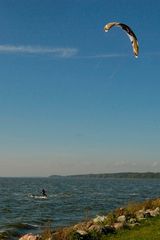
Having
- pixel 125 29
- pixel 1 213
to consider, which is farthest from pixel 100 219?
pixel 1 213

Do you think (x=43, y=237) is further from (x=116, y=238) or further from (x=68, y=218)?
(x=68, y=218)

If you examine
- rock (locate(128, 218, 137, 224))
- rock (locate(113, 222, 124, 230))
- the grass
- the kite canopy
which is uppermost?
the kite canopy

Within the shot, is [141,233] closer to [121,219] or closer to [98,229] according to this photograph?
[98,229]

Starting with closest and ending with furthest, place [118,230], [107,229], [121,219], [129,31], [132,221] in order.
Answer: [129,31], [107,229], [118,230], [132,221], [121,219]

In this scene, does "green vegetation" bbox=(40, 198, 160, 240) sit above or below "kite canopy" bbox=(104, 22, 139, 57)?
below

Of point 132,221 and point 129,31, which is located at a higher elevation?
point 129,31

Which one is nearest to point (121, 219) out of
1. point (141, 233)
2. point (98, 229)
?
point (98, 229)

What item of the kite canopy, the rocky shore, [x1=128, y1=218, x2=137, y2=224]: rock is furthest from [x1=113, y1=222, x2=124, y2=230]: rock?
the kite canopy

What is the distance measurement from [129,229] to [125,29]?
39.6ft

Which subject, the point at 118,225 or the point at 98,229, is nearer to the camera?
the point at 98,229

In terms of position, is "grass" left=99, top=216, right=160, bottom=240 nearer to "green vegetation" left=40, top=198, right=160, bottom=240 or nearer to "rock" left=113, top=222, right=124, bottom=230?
"green vegetation" left=40, top=198, right=160, bottom=240

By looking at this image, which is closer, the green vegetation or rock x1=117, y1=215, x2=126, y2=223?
the green vegetation

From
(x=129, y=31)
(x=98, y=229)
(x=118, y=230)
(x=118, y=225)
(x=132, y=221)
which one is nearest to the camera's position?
(x=129, y=31)

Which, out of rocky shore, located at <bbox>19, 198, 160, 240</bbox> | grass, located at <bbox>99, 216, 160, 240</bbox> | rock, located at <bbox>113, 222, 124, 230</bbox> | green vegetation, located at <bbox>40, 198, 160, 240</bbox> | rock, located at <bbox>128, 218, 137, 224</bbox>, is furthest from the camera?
rock, located at <bbox>128, 218, 137, 224</bbox>
